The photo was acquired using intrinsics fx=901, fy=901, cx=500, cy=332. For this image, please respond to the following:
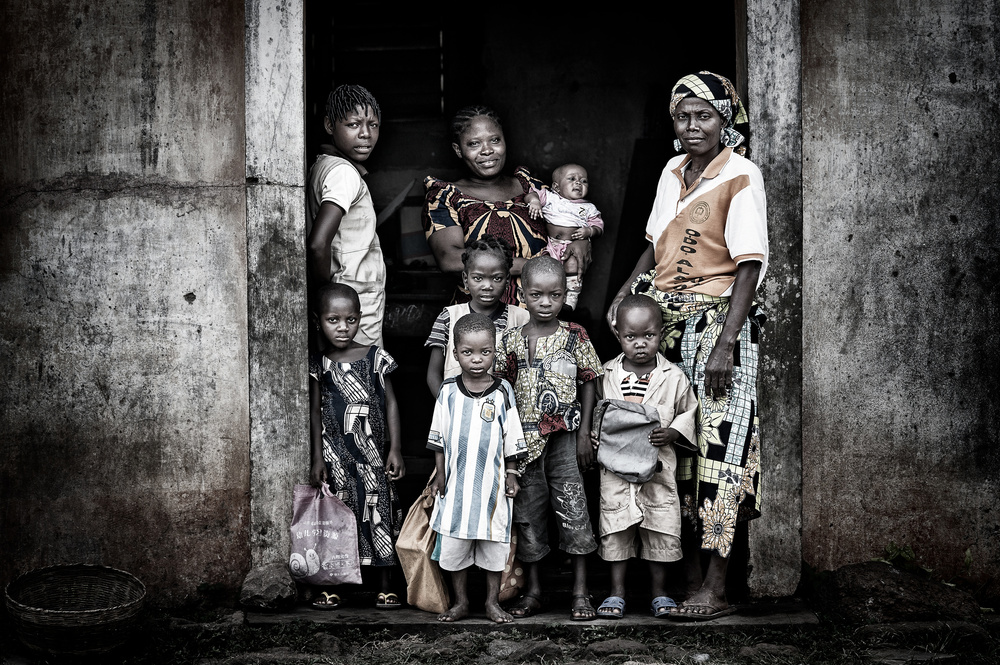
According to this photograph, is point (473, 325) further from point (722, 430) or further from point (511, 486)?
point (722, 430)

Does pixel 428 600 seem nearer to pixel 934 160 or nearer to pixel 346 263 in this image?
pixel 346 263

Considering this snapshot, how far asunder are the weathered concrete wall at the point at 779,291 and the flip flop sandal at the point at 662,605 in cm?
53

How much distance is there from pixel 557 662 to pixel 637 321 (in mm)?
1422

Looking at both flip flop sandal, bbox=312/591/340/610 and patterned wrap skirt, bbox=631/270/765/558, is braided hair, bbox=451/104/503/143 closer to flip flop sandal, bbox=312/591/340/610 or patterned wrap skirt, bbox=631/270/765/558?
patterned wrap skirt, bbox=631/270/765/558

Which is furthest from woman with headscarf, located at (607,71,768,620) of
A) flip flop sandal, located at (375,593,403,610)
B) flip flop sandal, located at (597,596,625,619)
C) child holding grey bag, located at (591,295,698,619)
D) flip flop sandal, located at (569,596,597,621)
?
flip flop sandal, located at (375,593,403,610)

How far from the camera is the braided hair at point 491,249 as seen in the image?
13.4 feet

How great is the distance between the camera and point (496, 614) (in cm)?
387

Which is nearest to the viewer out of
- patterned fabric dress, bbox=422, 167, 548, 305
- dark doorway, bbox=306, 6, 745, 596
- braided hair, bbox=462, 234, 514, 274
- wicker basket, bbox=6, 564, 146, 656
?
wicker basket, bbox=6, 564, 146, 656

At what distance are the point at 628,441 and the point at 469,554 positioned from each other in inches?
33.2

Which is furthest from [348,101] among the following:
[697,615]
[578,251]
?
[697,615]

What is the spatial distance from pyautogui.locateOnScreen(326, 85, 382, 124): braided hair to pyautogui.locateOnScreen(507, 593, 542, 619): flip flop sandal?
95.2 inches

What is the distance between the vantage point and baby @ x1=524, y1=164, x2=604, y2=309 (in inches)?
178

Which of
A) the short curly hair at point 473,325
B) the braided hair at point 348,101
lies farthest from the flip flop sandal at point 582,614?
the braided hair at point 348,101

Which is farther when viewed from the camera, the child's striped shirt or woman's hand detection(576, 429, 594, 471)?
woman's hand detection(576, 429, 594, 471)
